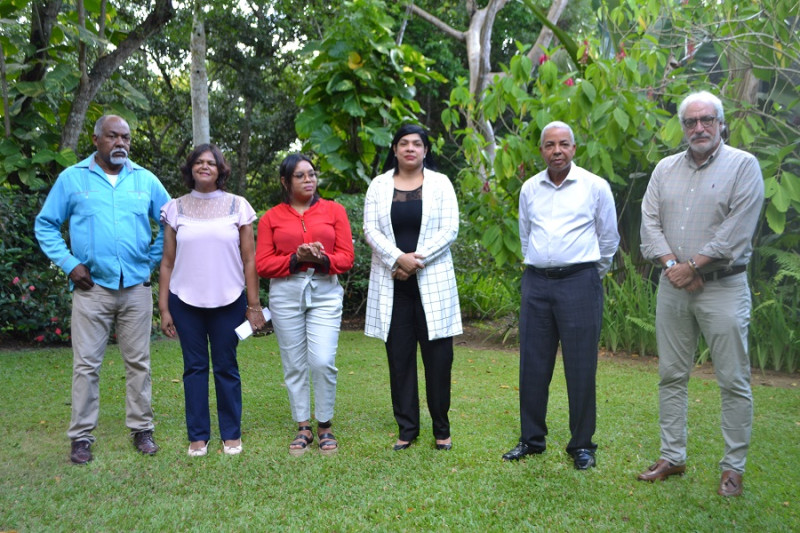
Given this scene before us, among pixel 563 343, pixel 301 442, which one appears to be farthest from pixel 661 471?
pixel 301 442

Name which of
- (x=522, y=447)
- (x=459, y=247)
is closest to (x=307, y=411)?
(x=522, y=447)

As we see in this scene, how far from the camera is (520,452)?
4.65 metres

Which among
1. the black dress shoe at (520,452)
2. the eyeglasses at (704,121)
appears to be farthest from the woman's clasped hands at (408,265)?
the eyeglasses at (704,121)

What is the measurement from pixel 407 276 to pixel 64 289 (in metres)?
5.63

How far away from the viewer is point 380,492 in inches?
161

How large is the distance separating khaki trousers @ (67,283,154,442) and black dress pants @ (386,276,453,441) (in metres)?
1.62

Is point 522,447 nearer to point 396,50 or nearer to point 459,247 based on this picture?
point 459,247

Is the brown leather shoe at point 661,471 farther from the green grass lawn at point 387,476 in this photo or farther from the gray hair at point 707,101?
the gray hair at point 707,101

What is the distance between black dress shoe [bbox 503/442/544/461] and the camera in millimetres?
4617

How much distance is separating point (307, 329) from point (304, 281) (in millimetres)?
338

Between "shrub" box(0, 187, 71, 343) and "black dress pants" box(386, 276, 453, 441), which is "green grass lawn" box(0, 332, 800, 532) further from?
"shrub" box(0, 187, 71, 343)

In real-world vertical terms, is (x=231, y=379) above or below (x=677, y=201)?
below

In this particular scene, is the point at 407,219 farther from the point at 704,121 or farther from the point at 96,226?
the point at 96,226

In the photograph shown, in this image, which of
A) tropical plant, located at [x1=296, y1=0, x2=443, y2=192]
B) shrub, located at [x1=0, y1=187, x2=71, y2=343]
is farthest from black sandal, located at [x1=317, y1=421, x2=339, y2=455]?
tropical plant, located at [x1=296, y1=0, x2=443, y2=192]
